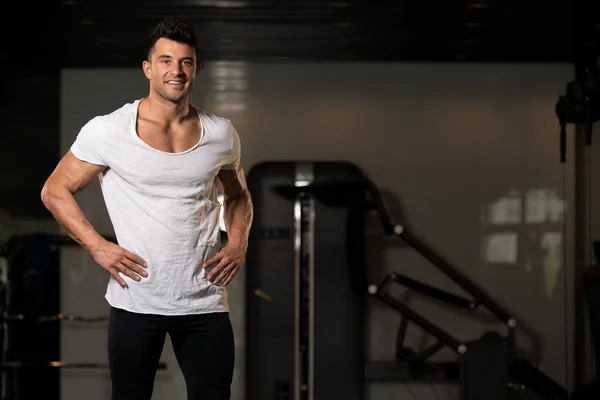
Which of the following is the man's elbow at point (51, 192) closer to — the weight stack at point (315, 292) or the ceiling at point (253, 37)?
the ceiling at point (253, 37)

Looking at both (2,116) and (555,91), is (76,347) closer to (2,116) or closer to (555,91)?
(2,116)

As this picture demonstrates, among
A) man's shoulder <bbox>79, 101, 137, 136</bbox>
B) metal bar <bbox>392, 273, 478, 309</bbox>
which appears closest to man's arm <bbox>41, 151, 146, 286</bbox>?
man's shoulder <bbox>79, 101, 137, 136</bbox>

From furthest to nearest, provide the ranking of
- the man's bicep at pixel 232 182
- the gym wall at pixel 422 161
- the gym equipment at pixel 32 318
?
the gym wall at pixel 422 161 → the gym equipment at pixel 32 318 → the man's bicep at pixel 232 182

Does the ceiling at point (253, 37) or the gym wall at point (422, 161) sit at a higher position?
the ceiling at point (253, 37)

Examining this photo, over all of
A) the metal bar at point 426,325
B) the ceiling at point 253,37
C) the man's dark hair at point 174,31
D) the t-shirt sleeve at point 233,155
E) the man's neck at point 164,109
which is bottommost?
the metal bar at point 426,325

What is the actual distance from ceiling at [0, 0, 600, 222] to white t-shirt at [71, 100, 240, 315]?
6.55ft

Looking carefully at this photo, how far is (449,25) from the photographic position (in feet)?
14.8

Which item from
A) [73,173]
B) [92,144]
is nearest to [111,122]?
[92,144]

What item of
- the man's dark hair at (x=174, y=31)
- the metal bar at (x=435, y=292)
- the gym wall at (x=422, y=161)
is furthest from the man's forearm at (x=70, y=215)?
the gym wall at (x=422, y=161)

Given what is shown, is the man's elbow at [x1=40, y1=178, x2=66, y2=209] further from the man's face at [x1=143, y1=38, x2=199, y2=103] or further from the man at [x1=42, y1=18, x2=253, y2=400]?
the man's face at [x1=143, y1=38, x2=199, y2=103]

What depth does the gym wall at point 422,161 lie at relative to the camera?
208 inches

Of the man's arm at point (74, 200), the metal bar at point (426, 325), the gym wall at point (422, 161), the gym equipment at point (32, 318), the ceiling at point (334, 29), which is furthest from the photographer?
the gym wall at point (422, 161)

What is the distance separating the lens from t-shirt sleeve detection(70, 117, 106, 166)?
2283mm

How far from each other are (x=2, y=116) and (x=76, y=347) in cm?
146
